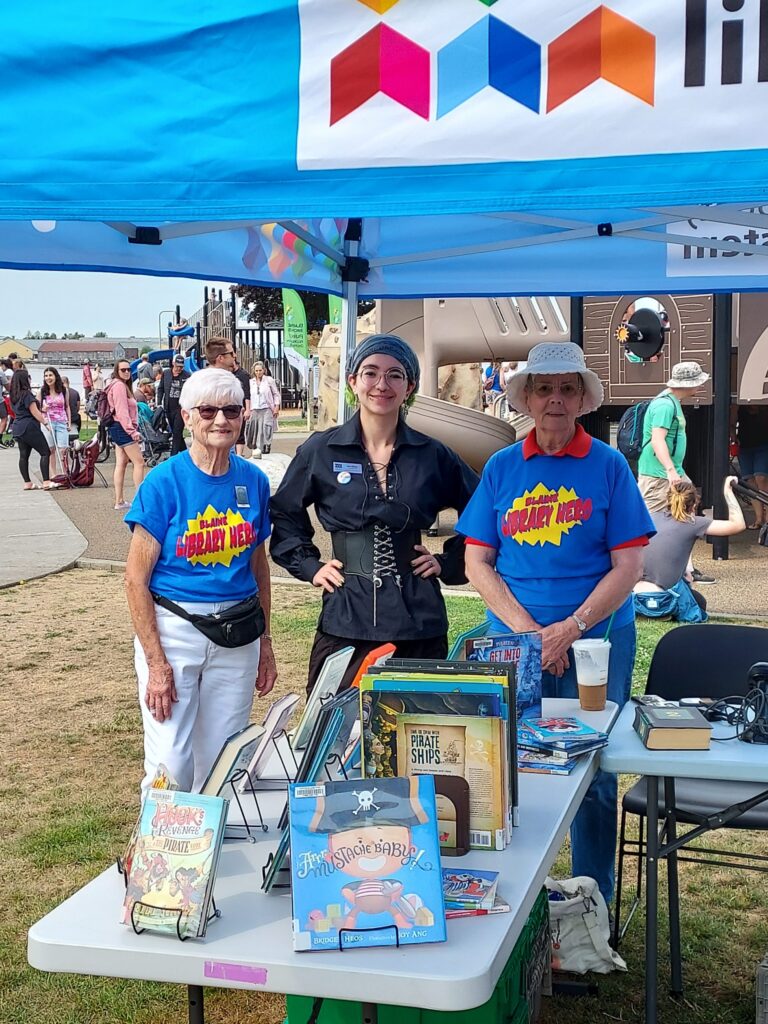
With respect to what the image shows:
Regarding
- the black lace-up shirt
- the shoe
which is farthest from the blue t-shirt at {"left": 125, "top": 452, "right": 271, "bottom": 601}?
the shoe

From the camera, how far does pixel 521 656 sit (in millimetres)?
2996

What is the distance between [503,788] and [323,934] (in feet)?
1.76

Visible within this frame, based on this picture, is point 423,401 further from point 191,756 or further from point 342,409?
point 191,756

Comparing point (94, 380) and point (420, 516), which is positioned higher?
point (94, 380)

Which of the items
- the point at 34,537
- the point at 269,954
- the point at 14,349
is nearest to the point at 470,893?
the point at 269,954

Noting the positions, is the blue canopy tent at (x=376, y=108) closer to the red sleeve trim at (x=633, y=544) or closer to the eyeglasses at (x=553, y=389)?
the eyeglasses at (x=553, y=389)

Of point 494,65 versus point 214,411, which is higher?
point 494,65

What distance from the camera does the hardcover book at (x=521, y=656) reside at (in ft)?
9.53

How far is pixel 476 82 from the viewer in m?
1.95

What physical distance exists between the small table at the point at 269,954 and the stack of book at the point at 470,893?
2cm

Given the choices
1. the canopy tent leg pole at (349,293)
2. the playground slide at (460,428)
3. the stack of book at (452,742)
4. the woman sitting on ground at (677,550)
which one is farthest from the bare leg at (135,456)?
the stack of book at (452,742)

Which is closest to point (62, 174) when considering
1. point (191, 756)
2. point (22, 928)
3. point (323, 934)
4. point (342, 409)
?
point (323, 934)

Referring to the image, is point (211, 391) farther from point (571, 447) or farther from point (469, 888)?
point (469, 888)

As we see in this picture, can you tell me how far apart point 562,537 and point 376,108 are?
179 centimetres
